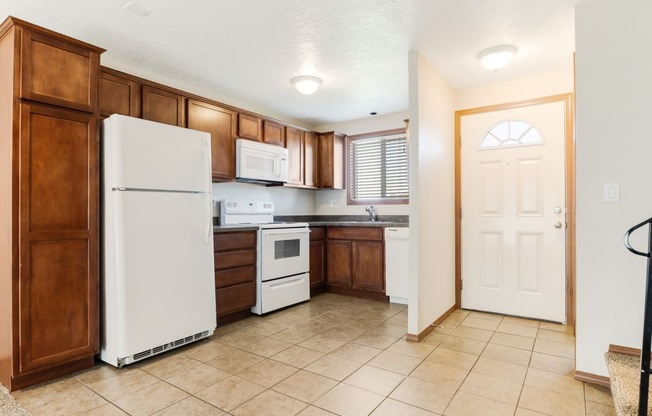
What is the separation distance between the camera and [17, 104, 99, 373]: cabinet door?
2150mm

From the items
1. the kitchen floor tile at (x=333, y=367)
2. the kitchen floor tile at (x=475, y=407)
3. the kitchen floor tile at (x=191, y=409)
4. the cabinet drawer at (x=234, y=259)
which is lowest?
A: the kitchen floor tile at (x=333, y=367)

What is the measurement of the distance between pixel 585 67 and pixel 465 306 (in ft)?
8.33

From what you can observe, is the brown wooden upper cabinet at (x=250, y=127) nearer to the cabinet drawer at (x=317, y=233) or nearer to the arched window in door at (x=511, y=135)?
the cabinet drawer at (x=317, y=233)

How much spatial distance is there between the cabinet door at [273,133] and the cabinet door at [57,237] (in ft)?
6.77

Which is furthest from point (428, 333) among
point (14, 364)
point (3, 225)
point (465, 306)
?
point (3, 225)

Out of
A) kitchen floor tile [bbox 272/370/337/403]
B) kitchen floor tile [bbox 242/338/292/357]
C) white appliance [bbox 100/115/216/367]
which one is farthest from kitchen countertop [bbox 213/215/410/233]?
kitchen floor tile [bbox 272/370/337/403]

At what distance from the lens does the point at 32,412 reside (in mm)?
1911

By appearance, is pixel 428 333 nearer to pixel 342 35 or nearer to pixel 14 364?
pixel 342 35

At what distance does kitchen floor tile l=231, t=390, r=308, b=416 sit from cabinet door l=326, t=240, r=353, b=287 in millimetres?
2538

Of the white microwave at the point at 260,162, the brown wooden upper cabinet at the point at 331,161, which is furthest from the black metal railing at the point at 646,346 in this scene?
the brown wooden upper cabinet at the point at 331,161

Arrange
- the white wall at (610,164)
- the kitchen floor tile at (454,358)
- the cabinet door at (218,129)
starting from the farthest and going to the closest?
the cabinet door at (218,129)
the kitchen floor tile at (454,358)
the white wall at (610,164)

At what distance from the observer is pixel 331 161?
5090mm

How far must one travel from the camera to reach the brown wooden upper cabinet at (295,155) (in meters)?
4.68

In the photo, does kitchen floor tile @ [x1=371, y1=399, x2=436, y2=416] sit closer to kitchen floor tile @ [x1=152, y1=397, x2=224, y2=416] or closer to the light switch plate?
kitchen floor tile @ [x1=152, y1=397, x2=224, y2=416]
